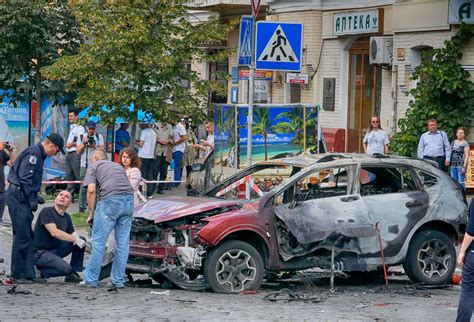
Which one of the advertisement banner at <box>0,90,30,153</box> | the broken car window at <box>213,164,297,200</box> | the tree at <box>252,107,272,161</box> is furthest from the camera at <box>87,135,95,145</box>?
the broken car window at <box>213,164,297,200</box>

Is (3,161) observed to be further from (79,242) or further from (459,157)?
(459,157)

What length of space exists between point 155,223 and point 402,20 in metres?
13.9

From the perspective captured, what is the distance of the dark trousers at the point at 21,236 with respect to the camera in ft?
40.8

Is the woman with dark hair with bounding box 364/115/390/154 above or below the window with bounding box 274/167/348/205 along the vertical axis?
above

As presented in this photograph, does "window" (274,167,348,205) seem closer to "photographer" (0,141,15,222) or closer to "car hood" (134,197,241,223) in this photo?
"car hood" (134,197,241,223)

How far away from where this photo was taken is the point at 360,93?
2827 centimetres

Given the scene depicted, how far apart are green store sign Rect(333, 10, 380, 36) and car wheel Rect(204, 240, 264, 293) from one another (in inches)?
591

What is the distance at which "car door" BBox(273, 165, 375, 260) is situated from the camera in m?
12.8

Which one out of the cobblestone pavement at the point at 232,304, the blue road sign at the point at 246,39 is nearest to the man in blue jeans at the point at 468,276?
the cobblestone pavement at the point at 232,304

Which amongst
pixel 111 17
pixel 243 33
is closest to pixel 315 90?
pixel 111 17

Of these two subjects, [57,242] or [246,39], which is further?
[246,39]

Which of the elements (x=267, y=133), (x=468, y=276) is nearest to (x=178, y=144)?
(x=267, y=133)

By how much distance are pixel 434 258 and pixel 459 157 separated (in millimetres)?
7829

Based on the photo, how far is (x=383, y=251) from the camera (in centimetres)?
1316
